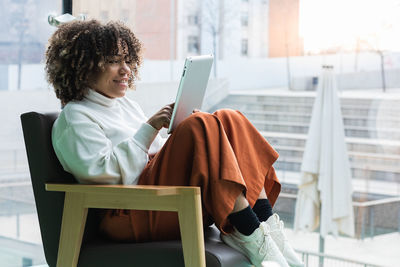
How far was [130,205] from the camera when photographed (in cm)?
201

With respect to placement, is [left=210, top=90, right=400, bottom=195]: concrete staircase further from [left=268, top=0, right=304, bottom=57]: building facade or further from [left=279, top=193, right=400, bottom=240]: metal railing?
[left=268, top=0, right=304, bottom=57]: building facade

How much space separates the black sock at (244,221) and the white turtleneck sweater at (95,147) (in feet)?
1.17

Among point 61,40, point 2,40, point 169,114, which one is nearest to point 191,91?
point 169,114

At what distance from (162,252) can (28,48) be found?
1703mm

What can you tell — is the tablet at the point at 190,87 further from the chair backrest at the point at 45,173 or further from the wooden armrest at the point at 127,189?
the chair backrest at the point at 45,173

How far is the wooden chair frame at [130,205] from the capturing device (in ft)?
6.30

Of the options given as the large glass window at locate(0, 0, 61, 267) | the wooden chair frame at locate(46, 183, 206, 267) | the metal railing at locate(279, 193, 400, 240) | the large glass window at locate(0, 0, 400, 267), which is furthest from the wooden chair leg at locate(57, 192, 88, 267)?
the metal railing at locate(279, 193, 400, 240)

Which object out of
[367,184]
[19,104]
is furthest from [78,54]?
[367,184]

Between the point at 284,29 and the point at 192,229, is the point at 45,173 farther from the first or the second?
the point at 284,29

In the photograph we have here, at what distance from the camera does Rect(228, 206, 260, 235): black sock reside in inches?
78.9

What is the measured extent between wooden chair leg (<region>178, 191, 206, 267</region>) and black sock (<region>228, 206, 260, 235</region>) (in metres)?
0.13

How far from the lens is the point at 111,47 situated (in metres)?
2.26

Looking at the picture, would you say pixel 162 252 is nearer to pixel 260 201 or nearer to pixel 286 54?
pixel 260 201

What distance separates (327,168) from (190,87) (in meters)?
2.06
